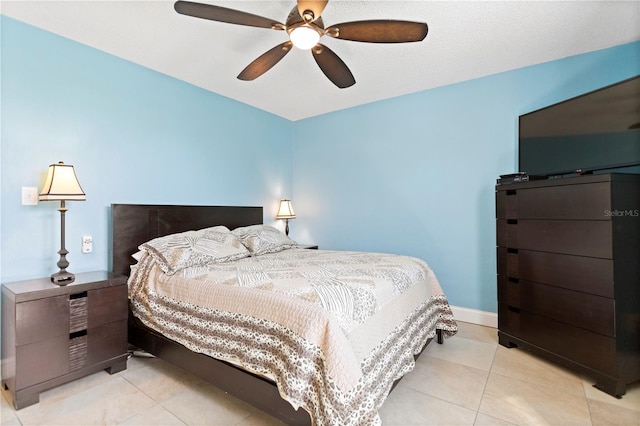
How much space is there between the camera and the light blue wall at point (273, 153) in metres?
2.17

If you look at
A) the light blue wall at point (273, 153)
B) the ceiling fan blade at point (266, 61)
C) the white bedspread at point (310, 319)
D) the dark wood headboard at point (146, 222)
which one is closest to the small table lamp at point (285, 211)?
the light blue wall at point (273, 153)

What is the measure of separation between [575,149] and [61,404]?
155 inches

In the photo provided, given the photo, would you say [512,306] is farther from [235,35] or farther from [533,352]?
[235,35]

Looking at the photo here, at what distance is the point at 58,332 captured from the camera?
1883 mm

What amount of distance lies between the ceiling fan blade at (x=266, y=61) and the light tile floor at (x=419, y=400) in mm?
2209

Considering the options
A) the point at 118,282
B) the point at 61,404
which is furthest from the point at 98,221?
the point at 61,404

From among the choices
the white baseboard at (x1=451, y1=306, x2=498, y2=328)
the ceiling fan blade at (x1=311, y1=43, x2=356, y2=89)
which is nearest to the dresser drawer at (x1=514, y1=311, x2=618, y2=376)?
the white baseboard at (x1=451, y1=306, x2=498, y2=328)

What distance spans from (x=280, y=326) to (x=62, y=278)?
Answer: 1.67m

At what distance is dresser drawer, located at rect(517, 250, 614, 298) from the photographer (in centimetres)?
191

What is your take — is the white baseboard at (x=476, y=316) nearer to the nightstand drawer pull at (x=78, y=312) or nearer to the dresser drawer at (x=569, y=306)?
the dresser drawer at (x=569, y=306)

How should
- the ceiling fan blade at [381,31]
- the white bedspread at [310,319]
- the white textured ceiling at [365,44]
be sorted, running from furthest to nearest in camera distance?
the white textured ceiling at [365,44], the ceiling fan blade at [381,31], the white bedspread at [310,319]

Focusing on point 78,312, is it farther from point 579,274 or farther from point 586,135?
point 586,135

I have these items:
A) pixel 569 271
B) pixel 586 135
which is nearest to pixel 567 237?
pixel 569 271

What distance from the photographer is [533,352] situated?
232 cm
